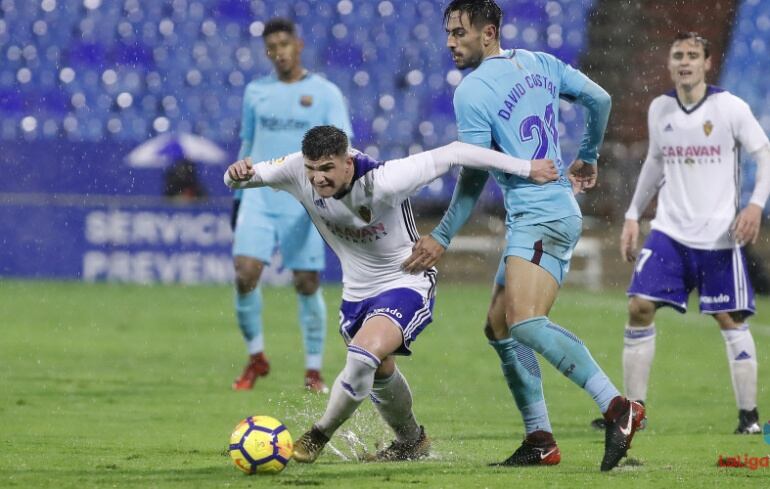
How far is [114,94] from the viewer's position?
19.3 metres

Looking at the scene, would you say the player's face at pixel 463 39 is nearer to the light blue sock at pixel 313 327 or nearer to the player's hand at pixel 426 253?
the player's hand at pixel 426 253

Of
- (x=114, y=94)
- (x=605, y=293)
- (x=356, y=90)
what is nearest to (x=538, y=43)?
(x=356, y=90)

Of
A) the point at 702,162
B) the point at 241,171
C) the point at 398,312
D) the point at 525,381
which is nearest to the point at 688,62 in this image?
the point at 702,162

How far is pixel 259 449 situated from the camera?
16.9 feet

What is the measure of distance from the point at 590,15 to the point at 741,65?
7.90 feet

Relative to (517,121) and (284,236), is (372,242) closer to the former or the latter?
(517,121)

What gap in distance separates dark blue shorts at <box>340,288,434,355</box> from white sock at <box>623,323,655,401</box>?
6.23ft

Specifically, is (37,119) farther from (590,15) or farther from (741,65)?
(741,65)

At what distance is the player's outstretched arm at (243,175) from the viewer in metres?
5.57

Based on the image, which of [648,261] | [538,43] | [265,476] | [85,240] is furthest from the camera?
[538,43]

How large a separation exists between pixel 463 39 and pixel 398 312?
3.89ft

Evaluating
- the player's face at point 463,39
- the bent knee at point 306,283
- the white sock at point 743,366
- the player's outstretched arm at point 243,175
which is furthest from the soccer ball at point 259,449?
the bent knee at point 306,283

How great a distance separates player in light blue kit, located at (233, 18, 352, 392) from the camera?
8977 millimetres

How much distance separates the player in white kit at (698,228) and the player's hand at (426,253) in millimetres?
2087
